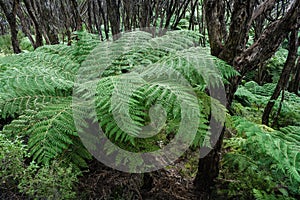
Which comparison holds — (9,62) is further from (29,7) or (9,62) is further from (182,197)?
(182,197)

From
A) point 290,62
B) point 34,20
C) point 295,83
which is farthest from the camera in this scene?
point 295,83

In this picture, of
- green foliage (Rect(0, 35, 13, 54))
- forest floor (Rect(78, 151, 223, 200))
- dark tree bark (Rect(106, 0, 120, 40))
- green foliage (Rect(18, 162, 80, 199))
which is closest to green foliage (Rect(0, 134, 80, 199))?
green foliage (Rect(18, 162, 80, 199))

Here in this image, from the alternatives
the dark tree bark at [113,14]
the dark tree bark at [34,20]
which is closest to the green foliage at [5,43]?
the dark tree bark at [34,20]

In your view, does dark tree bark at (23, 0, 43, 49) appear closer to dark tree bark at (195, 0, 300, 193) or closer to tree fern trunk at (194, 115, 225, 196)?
dark tree bark at (195, 0, 300, 193)

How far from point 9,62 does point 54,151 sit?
3.31 feet

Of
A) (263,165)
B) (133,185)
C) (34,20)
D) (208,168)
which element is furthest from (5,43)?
(263,165)

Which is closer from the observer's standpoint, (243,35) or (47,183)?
(47,183)

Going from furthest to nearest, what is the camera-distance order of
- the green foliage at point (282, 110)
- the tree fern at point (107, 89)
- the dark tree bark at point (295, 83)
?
the dark tree bark at point (295, 83)
the green foliage at point (282, 110)
the tree fern at point (107, 89)

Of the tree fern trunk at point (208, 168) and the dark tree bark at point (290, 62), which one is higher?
the dark tree bark at point (290, 62)

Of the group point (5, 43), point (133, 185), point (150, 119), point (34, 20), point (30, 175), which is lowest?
point (133, 185)

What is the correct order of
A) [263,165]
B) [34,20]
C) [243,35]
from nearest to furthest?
[243,35], [263,165], [34,20]

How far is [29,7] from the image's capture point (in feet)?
7.69

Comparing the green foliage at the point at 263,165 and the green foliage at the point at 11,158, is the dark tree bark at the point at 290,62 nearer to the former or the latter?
the green foliage at the point at 263,165

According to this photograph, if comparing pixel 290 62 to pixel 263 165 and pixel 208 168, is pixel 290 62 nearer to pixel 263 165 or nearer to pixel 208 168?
pixel 263 165
